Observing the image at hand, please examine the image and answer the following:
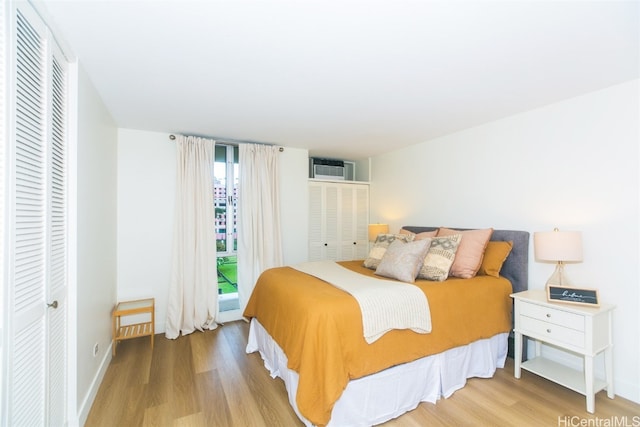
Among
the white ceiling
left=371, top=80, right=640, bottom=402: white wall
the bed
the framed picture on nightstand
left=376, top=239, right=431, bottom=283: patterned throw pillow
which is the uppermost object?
the white ceiling

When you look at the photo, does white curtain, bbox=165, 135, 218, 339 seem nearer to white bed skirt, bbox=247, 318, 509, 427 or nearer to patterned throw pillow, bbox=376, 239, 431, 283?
white bed skirt, bbox=247, 318, 509, 427

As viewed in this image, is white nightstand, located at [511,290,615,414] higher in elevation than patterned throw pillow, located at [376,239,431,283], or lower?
lower

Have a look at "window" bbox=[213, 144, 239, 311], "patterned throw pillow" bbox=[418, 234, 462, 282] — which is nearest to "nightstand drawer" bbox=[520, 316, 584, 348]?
"patterned throw pillow" bbox=[418, 234, 462, 282]

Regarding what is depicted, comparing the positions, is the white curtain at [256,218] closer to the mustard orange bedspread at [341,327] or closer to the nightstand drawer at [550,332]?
the mustard orange bedspread at [341,327]

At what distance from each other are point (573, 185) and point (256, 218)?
131 inches

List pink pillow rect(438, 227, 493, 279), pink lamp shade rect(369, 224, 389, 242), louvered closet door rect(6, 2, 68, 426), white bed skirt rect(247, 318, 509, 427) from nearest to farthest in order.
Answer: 1. louvered closet door rect(6, 2, 68, 426)
2. white bed skirt rect(247, 318, 509, 427)
3. pink pillow rect(438, 227, 493, 279)
4. pink lamp shade rect(369, 224, 389, 242)

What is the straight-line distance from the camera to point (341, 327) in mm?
1741

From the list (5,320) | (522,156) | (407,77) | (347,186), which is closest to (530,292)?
(522,156)

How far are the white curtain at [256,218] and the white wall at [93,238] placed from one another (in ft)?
4.61

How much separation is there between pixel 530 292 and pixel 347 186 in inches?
112

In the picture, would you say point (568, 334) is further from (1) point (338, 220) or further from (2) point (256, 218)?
(2) point (256, 218)

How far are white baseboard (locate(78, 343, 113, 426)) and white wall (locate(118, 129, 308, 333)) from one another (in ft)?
2.52

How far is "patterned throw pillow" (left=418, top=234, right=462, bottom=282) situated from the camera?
241 cm
